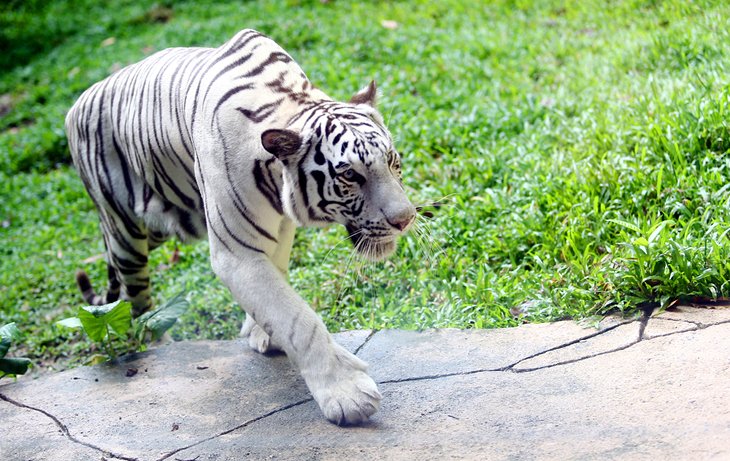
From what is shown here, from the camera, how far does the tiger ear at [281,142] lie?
121 inches

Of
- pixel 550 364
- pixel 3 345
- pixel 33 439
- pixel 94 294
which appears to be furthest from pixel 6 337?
pixel 550 364

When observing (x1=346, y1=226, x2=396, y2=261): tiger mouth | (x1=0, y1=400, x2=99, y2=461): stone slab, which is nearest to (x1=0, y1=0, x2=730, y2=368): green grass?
(x1=346, y1=226, x2=396, y2=261): tiger mouth

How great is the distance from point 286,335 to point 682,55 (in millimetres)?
3601

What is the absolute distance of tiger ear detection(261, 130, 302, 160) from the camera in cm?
307

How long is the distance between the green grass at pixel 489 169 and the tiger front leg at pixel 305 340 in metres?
0.73

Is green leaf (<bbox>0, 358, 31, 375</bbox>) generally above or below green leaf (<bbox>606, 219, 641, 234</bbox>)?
below

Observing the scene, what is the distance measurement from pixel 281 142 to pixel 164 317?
137 centimetres

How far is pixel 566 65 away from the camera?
6254 millimetres

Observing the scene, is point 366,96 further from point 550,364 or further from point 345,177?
point 550,364

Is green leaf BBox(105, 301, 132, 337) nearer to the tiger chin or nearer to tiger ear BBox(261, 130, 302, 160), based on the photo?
the tiger chin

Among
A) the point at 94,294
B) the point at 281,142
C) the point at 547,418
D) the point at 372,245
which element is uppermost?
the point at 281,142

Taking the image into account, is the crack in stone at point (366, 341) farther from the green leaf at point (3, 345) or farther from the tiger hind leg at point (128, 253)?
the green leaf at point (3, 345)

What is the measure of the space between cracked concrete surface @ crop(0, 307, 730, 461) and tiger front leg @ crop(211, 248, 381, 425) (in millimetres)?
95

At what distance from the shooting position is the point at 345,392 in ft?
9.93
